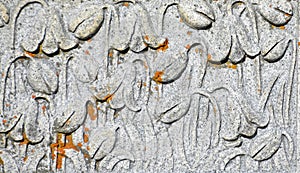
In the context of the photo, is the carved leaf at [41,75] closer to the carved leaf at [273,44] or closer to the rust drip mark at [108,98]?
the rust drip mark at [108,98]

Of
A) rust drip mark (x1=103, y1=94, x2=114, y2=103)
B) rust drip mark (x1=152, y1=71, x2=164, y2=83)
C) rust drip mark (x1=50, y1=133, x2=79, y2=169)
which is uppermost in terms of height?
rust drip mark (x1=152, y1=71, x2=164, y2=83)

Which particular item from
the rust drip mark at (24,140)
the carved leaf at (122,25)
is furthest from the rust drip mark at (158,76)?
the rust drip mark at (24,140)

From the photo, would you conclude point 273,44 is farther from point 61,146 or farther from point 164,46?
point 61,146

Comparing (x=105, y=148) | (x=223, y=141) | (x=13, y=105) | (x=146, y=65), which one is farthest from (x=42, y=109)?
(x=223, y=141)

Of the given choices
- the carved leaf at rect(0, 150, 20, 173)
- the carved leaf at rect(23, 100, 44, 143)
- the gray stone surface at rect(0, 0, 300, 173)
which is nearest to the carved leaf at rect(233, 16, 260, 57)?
the gray stone surface at rect(0, 0, 300, 173)

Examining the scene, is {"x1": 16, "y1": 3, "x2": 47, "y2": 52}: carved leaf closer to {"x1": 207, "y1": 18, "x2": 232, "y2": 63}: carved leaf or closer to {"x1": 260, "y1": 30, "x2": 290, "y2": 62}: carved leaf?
{"x1": 207, "y1": 18, "x2": 232, "y2": 63}: carved leaf

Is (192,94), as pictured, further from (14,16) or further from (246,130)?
(14,16)
